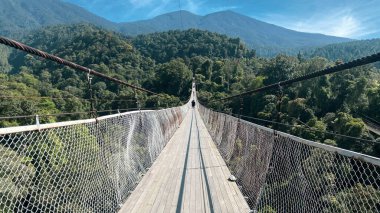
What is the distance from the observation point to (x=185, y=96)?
67625 millimetres

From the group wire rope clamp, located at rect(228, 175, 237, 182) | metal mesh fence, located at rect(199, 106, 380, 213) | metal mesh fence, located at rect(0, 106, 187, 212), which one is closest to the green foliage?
wire rope clamp, located at rect(228, 175, 237, 182)

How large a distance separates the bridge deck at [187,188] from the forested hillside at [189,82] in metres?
1.21

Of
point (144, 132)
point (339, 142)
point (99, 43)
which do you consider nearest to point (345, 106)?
point (339, 142)

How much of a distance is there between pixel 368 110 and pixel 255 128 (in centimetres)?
3616

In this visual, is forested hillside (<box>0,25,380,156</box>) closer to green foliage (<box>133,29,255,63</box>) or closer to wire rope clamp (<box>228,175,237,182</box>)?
green foliage (<box>133,29,255,63</box>)

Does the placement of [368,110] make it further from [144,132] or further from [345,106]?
[144,132]

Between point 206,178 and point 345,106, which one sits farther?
point 345,106

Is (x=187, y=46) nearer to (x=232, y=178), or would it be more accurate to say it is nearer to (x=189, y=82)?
(x=189, y=82)

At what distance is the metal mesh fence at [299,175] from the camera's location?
2.16 meters

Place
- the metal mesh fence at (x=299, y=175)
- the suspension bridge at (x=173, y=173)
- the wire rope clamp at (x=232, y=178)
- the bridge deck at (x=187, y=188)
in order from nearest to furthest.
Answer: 1. the metal mesh fence at (x=299, y=175)
2. the suspension bridge at (x=173, y=173)
3. the bridge deck at (x=187, y=188)
4. the wire rope clamp at (x=232, y=178)

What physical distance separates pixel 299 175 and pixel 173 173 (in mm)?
2879

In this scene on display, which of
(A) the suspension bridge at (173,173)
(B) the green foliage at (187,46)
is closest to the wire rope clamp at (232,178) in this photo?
(A) the suspension bridge at (173,173)

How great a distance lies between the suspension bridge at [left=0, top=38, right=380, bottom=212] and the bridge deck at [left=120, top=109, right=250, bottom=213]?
12 millimetres

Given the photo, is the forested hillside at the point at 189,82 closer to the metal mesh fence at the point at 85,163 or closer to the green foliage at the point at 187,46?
the green foliage at the point at 187,46
